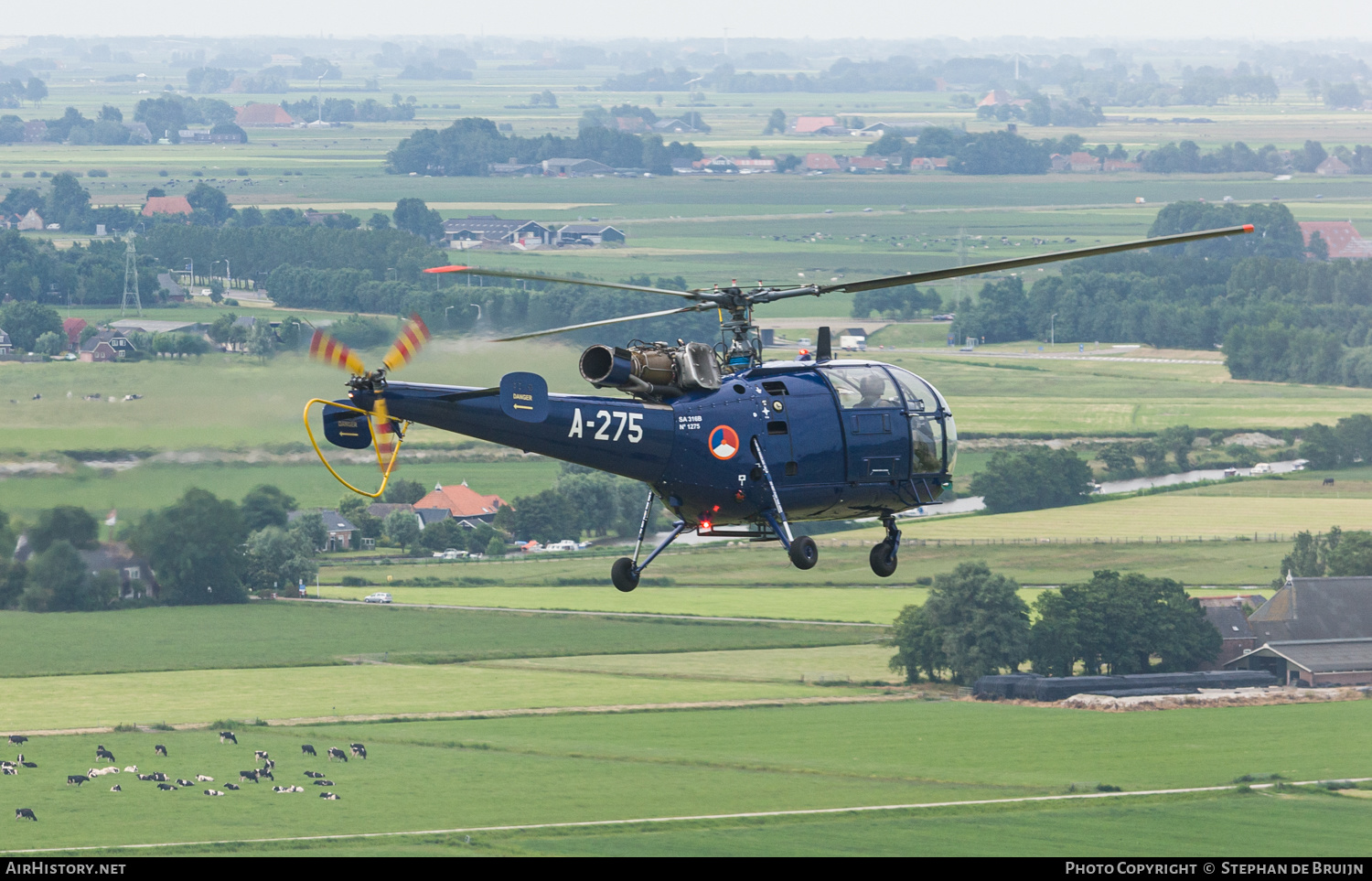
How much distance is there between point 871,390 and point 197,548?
270 feet

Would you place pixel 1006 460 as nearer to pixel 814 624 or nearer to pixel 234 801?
pixel 814 624

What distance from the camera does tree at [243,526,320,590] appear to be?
116250mm

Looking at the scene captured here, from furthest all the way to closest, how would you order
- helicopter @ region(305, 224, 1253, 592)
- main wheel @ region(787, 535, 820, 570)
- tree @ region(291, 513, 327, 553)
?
1. tree @ region(291, 513, 327, 553)
2. helicopter @ region(305, 224, 1253, 592)
3. main wheel @ region(787, 535, 820, 570)

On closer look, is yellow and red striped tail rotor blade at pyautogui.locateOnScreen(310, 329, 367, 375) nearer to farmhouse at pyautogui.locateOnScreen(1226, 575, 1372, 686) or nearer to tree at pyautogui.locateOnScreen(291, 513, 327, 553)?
farmhouse at pyautogui.locateOnScreen(1226, 575, 1372, 686)

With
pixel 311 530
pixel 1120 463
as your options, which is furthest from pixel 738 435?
pixel 1120 463

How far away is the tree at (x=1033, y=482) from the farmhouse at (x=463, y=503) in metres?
30.7

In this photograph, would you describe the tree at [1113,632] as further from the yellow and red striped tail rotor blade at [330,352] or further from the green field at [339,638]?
the yellow and red striped tail rotor blade at [330,352]

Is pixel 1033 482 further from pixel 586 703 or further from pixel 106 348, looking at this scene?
pixel 106 348

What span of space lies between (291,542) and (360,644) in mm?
15057

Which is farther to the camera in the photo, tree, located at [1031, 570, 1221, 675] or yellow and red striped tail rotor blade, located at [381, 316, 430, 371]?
tree, located at [1031, 570, 1221, 675]

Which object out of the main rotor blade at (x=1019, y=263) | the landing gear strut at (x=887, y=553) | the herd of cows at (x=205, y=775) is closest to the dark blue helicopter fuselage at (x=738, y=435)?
the landing gear strut at (x=887, y=553)

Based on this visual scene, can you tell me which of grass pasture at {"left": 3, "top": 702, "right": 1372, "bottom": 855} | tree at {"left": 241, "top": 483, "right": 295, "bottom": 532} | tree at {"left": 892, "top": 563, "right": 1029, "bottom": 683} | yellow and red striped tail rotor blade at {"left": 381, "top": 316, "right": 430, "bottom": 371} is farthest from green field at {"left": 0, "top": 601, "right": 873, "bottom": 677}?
yellow and red striped tail rotor blade at {"left": 381, "top": 316, "right": 430, "bottom": 371}

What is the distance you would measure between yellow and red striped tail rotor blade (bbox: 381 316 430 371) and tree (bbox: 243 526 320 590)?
8590 cm
